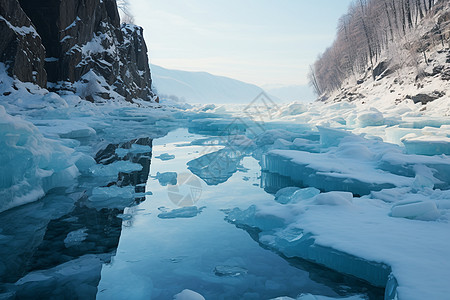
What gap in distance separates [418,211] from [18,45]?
18906 millimetres

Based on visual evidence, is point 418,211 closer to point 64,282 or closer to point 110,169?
point 64,282

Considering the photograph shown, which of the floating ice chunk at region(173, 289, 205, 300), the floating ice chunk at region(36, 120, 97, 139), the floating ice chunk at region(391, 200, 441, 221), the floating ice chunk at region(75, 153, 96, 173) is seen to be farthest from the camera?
the floating ice chunk at region(36, 120, 97, 139)

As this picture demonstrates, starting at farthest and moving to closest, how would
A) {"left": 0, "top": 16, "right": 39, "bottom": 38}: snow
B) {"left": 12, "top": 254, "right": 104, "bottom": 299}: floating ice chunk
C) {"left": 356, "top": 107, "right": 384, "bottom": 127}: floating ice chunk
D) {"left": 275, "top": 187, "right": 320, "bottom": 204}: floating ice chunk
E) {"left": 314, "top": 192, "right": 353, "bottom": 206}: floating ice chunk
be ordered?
1. {"left": 0, "top": 16, "right": 39, "bottom": 38}: snow
2. {"left": 356, "top": 107, "right": 384, "bottom": 127}: floating ice chunk
3. {"left": 275, "top": 187, "right": 320, "bottom": 204}: floating ice chunk
4. {"left": 314, "top": 192, "right": 353, "bottom": 206}: floating ice chunk
5. {"left": 12, "top": 254, "right": 104, "bottom": 299}: floating ice chunk

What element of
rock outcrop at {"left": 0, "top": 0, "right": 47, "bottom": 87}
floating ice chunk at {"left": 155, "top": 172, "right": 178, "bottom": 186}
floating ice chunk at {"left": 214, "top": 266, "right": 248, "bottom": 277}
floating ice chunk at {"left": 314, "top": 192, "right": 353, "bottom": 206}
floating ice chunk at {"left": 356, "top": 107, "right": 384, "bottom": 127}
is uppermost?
rock outcrop at {"left": 0, "top": 0, "right": 47, "bottom": 87}

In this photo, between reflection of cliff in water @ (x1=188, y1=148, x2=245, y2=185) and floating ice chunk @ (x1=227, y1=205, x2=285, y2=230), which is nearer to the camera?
floating ice chunk @ (x1=227, y1=205, x2=285, y2=230)

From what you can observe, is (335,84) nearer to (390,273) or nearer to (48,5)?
(48,5)

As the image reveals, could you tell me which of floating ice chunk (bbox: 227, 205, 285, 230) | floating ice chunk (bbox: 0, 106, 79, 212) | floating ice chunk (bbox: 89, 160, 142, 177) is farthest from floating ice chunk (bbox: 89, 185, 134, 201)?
floating ice chunk (bbox: 227, 205, 285, 230)

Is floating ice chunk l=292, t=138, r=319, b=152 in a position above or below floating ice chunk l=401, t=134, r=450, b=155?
below

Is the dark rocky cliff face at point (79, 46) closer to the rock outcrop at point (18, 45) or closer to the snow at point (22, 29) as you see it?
the rock outcrop at point (18, 45)

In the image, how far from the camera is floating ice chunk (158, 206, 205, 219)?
13.9 feet

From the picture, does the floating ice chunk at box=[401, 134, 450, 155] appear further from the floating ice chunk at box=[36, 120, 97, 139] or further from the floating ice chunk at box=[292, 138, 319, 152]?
the floating ice chunk at box=[36, 120, 97, 139]

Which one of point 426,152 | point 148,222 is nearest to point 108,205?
point 148,222

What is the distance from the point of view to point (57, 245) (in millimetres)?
3316

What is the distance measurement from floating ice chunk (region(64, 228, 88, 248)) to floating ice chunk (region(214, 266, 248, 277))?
5.12 feet
